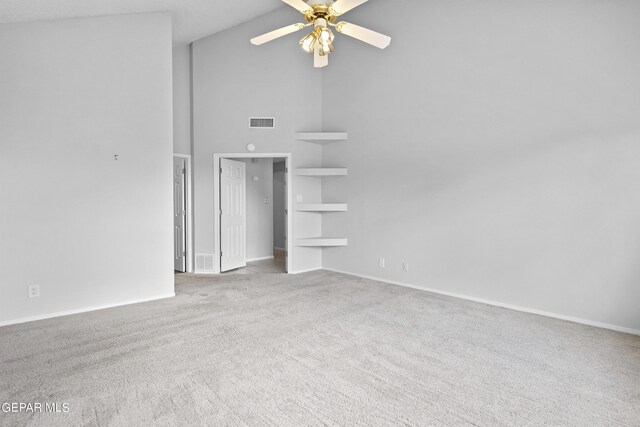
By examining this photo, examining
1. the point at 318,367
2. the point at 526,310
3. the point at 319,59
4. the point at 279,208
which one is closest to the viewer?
the point at 318,367

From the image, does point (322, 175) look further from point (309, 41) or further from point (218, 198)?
point (309, 41)

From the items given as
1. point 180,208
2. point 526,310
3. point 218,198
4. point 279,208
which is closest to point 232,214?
point 218,198

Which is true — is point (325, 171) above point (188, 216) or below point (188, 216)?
above

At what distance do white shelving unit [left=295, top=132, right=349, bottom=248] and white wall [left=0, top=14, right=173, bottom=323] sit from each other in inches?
85.6

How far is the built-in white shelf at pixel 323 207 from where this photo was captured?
6.07 meters

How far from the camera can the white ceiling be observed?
3533 millimetres

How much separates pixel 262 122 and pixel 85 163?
9.01 feet

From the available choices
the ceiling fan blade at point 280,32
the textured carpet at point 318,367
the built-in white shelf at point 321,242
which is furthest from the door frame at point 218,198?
the ceiling fan blade at point 280,32

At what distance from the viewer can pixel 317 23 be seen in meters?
2.89

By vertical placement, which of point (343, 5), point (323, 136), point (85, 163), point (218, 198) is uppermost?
point (343, 5)

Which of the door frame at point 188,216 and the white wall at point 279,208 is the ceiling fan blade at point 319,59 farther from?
the white wall at point 279,208

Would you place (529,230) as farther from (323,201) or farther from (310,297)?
(323,201)

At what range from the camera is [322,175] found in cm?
621

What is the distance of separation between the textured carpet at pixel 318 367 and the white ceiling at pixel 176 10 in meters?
3.05
